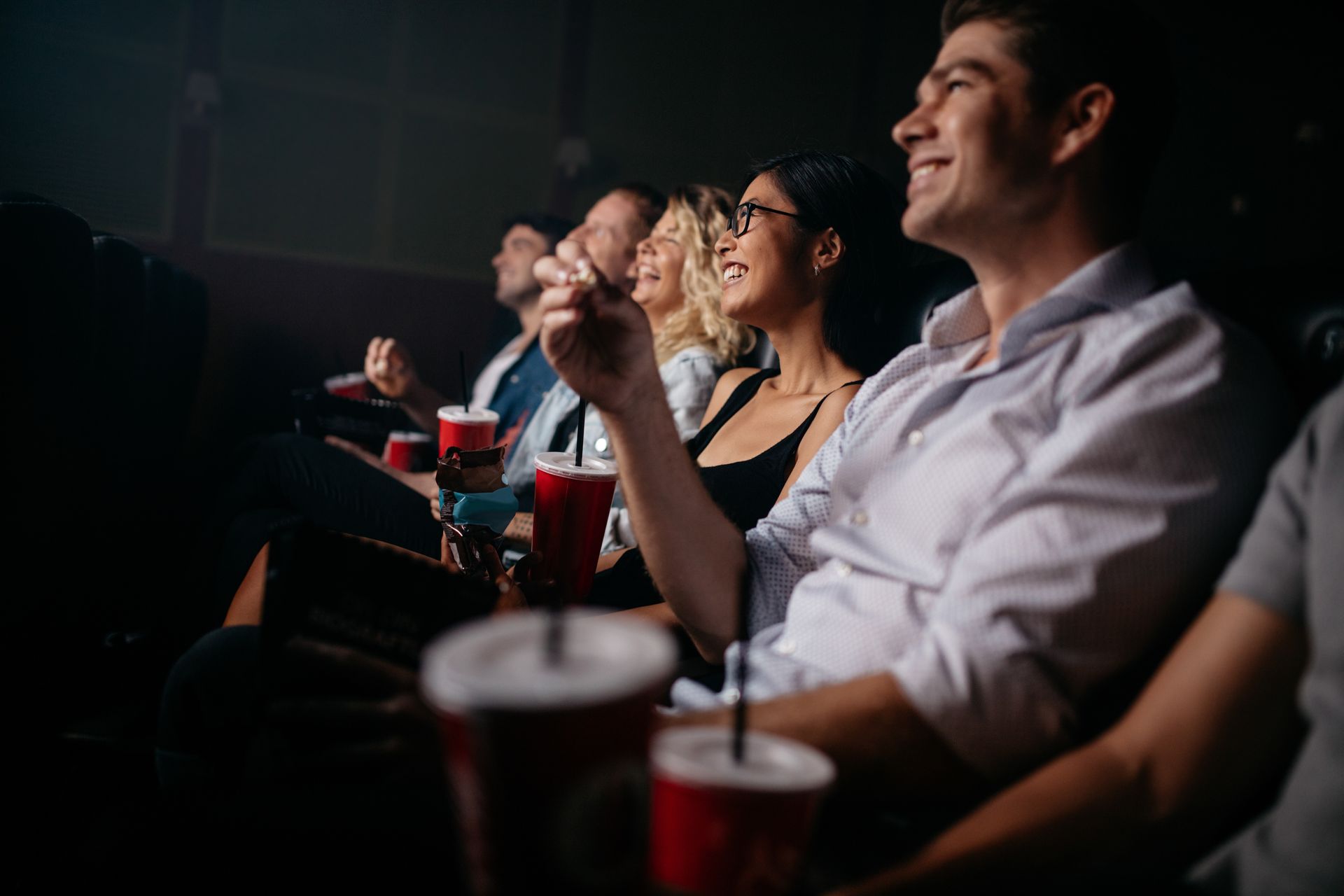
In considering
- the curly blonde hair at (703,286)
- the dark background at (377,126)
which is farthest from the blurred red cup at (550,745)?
the dark background at (377,126)

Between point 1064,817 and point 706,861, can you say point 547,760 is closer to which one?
point 706,861

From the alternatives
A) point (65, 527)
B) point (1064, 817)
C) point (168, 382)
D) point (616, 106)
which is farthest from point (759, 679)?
point (616, 106)

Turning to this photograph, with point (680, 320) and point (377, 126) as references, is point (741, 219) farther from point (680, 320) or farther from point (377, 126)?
point (377, 126)

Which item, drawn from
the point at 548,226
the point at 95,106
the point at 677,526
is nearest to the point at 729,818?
the point at 677,526

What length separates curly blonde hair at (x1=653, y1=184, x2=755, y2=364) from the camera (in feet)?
7.95

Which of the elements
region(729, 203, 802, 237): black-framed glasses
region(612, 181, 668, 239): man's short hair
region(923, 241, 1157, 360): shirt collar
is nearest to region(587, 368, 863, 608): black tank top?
region(729, 203, 802, 237): black-framed glasses

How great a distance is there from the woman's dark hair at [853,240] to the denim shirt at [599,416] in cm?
42

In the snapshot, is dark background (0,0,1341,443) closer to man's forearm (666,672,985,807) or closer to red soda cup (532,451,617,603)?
red soda cup (532,451,617,603)

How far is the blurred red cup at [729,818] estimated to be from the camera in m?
0.52

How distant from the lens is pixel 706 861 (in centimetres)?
54

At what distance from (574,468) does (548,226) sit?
8.60ft

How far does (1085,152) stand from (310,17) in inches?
166

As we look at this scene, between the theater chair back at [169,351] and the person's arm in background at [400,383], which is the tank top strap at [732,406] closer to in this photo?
the person's arm in background at [400,383]

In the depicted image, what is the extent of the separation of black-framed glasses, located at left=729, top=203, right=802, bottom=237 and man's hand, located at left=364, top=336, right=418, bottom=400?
132cm
